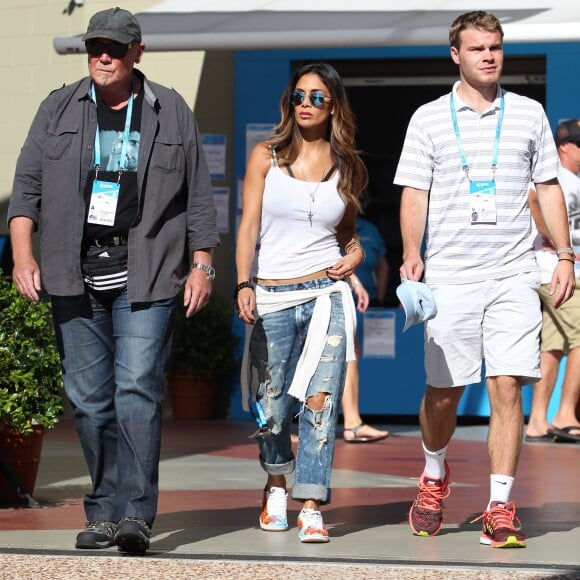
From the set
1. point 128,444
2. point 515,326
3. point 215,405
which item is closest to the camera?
point 128,444

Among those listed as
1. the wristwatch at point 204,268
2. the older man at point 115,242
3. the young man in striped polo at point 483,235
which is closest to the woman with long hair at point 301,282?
the young man in striped polo at point 483,235

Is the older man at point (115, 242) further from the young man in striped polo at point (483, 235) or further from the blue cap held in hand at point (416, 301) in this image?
the young man in striped polo at point (483, 235)

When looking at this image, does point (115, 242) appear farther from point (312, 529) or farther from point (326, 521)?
point (326, 521)

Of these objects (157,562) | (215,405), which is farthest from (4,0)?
(157,562)

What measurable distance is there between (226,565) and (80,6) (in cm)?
834

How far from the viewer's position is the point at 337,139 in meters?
6.40

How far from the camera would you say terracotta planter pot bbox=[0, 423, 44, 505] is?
7043mm

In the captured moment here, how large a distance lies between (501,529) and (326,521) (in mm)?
1016

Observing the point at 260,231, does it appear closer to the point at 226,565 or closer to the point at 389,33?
the point at 226,565

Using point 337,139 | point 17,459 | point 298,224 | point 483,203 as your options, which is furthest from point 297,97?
point 17,459

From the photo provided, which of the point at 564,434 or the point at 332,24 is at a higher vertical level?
the point at 332,24

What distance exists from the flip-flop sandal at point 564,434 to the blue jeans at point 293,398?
169 inches

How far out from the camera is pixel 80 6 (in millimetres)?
12891

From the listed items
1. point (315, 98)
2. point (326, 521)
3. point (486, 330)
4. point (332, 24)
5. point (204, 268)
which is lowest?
point (326, 521)
